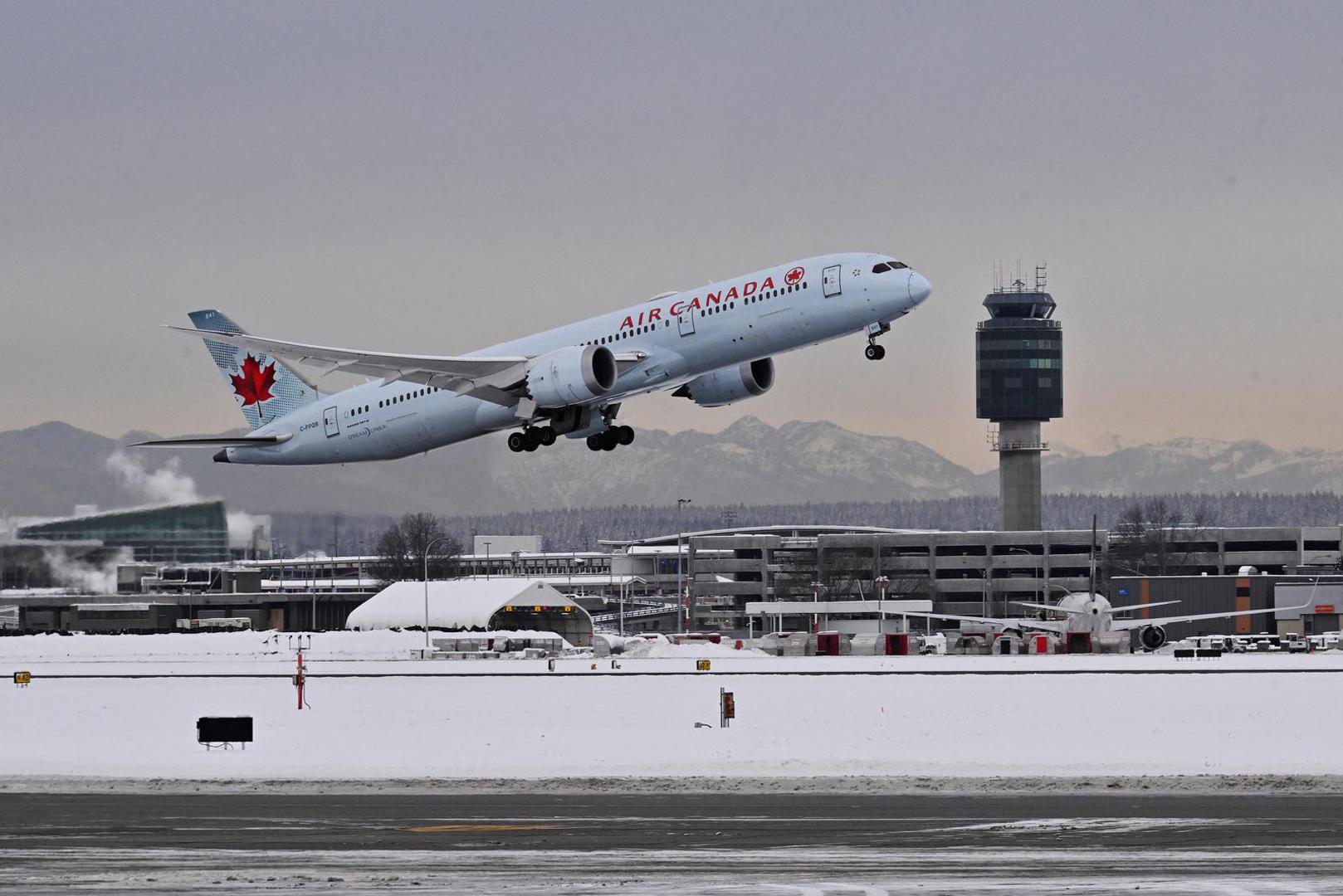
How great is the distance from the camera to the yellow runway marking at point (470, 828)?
103 ft

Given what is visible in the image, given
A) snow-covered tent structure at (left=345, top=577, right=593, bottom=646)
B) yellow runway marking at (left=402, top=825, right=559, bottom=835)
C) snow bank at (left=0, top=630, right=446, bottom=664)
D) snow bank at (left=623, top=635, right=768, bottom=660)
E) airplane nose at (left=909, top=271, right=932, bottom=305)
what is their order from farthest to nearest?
snow-covered tent structure at (left=345, top=577, right=593, bottom=646) < snow bank at (left=0, top=630, right=446, bottom=664) < snow bank at (left=623, top=635, right=768, bottom=660) < airplane nose at (left=909, top=271, right=932, bottom=305) < yellow runway marking at (left=402, top=825, right=559, bottom=835)

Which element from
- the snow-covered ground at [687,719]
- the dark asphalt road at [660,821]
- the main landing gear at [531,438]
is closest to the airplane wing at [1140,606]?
the snow-covered ground at [687,719]

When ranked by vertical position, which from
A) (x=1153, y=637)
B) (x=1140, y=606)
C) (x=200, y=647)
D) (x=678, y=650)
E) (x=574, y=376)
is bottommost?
(x=678, y=650)

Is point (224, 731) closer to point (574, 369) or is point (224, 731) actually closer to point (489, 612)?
point (574, 369)

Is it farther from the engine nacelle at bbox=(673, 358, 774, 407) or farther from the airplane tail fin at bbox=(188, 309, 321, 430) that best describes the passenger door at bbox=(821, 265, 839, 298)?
the airplane tail fin at bbox=(188, 309, 321, 430)

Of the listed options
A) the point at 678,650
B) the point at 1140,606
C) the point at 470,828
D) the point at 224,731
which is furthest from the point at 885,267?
the point at 1140,606

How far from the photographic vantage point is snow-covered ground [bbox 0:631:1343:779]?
45062 millimetres

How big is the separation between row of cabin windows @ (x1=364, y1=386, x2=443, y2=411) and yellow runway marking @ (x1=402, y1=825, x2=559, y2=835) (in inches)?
1481

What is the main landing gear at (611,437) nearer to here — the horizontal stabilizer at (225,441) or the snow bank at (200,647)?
the horizontal stabilizer at (225,441)

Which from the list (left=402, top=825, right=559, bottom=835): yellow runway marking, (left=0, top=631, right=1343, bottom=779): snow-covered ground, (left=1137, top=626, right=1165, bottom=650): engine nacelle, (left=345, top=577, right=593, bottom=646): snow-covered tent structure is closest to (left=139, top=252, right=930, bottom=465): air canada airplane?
(left=0, top=631, right=1343, bottom=779): snow-covered ground

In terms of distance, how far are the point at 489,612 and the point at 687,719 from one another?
72571 mm

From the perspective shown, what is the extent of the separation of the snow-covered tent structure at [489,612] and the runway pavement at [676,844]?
301 feet

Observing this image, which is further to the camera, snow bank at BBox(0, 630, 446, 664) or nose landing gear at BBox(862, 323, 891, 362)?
snow bank at BBox(0, 630, 446, 664)

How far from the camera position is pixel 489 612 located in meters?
Answer: 129
